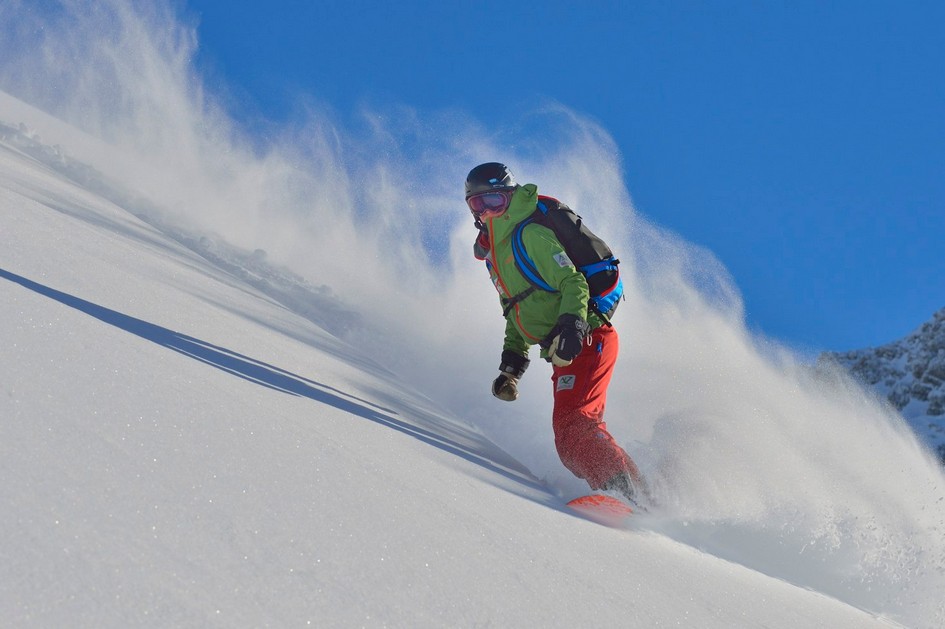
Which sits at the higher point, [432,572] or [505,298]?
[505,298]

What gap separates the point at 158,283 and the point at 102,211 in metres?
3.45

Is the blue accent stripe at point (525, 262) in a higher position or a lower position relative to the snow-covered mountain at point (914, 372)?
lower

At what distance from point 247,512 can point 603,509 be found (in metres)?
2.47

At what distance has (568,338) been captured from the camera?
15.3 ft

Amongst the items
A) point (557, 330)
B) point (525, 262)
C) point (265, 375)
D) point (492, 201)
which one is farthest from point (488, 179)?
point (265, 375)

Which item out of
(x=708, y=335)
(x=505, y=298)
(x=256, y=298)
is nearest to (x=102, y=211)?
(x=256, y=298)

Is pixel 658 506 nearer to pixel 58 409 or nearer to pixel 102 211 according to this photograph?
pixel 58 409

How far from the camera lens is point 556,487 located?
4.59 meters

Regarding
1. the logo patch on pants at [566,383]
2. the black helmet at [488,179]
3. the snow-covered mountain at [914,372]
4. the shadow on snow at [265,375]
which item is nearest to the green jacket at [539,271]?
the black helmet at [488,179]

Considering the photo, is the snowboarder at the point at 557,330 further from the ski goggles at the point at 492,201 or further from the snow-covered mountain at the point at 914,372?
the snow-covered mountain at the point at 914,372

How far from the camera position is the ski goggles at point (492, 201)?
536 centimetres

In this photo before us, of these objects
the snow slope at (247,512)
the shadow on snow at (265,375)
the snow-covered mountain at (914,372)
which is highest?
the snow-covered mountain at (914,372)

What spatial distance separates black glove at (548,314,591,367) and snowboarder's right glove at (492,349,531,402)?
0.74 metres

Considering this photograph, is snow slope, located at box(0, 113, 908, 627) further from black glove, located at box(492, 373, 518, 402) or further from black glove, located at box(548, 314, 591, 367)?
black glove, located at box(492, 373, 518, 402)
